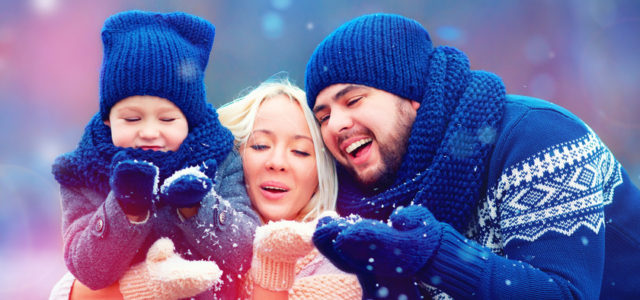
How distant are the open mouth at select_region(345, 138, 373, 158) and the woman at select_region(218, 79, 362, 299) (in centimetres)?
13

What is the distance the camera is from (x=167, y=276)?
4.87 feet

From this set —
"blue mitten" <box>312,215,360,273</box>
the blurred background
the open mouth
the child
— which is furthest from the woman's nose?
the blurred background

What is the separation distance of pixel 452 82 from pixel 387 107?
23 centimetres

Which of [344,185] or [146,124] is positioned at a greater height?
[146,124]

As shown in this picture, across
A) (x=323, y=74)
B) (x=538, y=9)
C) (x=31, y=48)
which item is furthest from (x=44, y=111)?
(x=538, y=9)

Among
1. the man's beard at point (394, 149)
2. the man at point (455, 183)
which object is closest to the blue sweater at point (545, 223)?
the man at point (455, 183)

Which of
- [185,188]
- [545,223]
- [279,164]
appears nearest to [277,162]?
[279,164]

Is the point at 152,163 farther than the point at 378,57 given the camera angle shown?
No

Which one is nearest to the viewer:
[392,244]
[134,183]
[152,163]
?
[392,244]

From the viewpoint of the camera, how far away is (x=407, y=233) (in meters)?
1.28

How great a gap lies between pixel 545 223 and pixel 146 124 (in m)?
1.19

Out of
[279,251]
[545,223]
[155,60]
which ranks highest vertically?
[155,60]

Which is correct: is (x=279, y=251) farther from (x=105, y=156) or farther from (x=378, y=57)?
(x=378, y=57)

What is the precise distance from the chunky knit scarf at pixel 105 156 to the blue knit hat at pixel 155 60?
7 centimetres
